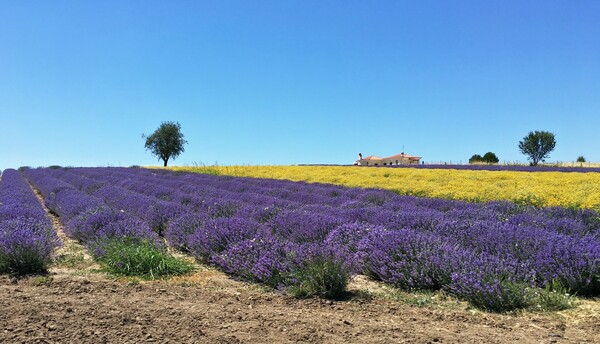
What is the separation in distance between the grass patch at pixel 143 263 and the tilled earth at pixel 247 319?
2.48ft

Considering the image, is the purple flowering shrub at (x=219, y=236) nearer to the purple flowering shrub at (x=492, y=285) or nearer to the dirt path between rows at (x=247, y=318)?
the dirt path between rows at (x=247, y=318)

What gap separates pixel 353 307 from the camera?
387 cm

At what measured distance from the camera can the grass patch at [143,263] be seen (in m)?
5.31

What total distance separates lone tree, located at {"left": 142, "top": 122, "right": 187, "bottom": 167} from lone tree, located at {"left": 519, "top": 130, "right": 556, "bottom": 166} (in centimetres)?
5017

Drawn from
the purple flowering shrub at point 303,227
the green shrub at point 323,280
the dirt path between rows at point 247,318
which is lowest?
the dirt path between rows at point 247,318

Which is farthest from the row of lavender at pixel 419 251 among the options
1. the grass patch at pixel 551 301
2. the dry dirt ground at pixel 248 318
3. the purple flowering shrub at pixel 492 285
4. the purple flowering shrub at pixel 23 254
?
the purple flowering shrub at pixel 23 254

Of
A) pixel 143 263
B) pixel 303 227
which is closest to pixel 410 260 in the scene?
pixel 303 227

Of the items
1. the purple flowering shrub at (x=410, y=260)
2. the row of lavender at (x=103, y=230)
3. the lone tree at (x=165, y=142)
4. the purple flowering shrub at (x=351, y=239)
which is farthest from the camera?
the lone tree at (x=165, y=142)

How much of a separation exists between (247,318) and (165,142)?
5516 centimetres

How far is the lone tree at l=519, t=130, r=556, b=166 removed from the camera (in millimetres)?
66812

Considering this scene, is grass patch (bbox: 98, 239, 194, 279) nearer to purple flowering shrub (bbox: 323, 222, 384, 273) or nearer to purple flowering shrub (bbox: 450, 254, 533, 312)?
purple flowering shrub (bbox: 323, 222, 384, 273)

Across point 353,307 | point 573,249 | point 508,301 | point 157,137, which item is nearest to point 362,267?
point 353,307

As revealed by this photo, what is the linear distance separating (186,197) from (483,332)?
960cm

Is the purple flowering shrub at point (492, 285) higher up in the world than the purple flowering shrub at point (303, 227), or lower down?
lower down
